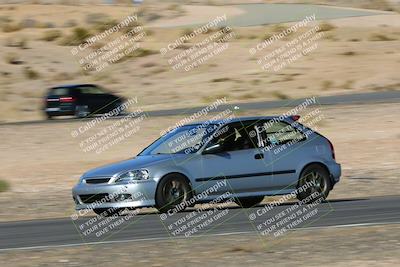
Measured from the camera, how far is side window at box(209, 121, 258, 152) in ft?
53.6

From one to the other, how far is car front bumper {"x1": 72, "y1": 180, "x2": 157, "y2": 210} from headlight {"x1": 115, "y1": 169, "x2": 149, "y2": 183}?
0.25 feet

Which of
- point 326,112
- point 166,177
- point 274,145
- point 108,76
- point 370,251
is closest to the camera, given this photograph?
point 370,251

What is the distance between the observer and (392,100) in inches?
1479

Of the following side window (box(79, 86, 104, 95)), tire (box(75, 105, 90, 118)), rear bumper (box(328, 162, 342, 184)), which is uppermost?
side window (box(79, 86, 104, 95))

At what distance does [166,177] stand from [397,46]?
44.5 metres

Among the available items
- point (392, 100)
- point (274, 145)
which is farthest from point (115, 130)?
point (274, 145)

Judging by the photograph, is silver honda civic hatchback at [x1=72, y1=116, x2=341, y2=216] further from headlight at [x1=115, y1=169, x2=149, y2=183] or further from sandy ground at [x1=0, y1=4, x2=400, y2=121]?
sandy ground at [x1=0, y1=4, x2=400, y2=121]

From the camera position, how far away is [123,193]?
15.4m


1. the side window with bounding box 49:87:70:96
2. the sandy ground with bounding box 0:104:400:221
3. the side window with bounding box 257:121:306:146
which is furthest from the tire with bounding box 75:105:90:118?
the side window with bounding box 257:121:306:146

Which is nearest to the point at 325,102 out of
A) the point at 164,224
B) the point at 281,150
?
the point at 281,150

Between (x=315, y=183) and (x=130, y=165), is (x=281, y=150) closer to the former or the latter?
(x=315, y=183)

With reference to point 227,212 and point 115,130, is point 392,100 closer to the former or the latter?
point 115,130

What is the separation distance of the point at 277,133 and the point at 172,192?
7.12 ft

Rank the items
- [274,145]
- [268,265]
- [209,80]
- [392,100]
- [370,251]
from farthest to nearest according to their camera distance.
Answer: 1. [209,80]
2. [392,100]
3. [274,145]
4. [370,251]
5. [268,265]
